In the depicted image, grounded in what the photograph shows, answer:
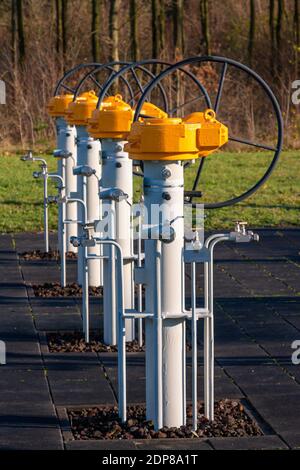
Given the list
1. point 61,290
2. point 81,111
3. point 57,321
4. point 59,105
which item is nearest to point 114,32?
point 59,105

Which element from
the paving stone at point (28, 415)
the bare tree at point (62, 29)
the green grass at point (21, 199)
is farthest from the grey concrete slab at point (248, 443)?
the bare tree at point (62, 29)

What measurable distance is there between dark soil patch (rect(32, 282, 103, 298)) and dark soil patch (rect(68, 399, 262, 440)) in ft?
10.8

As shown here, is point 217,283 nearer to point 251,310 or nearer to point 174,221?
point 251,310

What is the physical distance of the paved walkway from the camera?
5969 mm

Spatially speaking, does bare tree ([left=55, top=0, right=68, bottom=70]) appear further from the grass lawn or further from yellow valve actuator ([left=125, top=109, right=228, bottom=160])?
yellow valve actuator ([left=125, top=109, right=228, bottom=160])

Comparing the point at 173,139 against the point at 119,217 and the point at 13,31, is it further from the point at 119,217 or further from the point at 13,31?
the point at 13,31

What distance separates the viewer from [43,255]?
38.2 ft

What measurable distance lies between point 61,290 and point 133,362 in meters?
2.43

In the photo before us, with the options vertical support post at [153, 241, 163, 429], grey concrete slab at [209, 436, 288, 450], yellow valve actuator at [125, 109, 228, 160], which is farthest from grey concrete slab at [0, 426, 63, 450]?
yellow valve actuator at [125, 109, 228, 160]

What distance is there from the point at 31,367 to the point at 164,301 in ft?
5.74

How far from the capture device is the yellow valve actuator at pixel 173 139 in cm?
573

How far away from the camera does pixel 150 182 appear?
5.91 m
